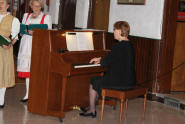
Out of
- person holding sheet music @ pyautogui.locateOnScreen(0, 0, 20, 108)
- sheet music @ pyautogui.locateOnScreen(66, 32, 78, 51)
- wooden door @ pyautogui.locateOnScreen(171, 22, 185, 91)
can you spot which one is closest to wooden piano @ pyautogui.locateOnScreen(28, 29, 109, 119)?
sheet music @ pyautogui.locateOnScreen(66, 32, 78, 51)

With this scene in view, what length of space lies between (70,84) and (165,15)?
200cm

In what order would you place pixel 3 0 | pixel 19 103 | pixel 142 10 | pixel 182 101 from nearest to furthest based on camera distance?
pixel 3 0 → pixel 19 103 → pixel 182 101 → pixel 142 10

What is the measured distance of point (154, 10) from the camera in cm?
606

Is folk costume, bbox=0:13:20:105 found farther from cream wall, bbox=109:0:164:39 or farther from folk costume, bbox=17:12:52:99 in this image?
cream wall, bbox=109:0:164:39

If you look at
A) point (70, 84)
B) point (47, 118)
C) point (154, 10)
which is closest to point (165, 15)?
point (154, 10)

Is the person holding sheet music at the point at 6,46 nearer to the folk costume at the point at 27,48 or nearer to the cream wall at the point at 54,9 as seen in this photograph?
the folk costume at the point at 27,48

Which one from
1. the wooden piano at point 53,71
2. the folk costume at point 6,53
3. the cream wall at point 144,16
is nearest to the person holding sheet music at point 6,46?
the folk costume at point 6,53

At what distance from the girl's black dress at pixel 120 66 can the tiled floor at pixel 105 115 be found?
23.2 inches

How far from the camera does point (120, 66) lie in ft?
14.6

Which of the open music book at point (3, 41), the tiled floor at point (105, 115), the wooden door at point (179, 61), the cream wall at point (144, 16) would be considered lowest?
the tiled floor at point (105, 115)

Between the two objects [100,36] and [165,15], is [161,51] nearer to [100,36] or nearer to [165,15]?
[165,15]

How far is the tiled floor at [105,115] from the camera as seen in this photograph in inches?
183

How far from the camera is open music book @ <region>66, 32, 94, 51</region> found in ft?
15.9

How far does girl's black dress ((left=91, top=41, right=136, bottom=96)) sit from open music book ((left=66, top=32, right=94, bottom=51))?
1.70 ft
